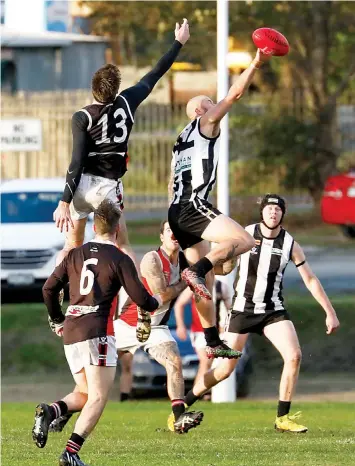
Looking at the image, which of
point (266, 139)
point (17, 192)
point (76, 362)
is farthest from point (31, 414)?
point (266, 139)

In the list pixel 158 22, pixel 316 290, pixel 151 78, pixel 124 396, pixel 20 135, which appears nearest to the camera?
pixel 151 78

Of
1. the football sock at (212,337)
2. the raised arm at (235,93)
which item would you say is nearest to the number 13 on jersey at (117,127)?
the raised arm at (235,93)

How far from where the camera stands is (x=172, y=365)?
43.1 ft

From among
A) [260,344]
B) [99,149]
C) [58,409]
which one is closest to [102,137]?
[99,149]

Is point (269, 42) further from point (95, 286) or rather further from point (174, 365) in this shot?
point (174, 365)

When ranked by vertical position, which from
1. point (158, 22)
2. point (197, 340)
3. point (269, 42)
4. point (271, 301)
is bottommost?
point (197, 340)

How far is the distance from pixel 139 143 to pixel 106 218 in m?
23.0

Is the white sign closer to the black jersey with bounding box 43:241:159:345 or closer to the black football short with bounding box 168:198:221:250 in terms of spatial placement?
the black football short with bounding box 168:198:221:250

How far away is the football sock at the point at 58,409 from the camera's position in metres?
10.4

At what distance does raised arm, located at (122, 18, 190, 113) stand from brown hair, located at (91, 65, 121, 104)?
196 mm

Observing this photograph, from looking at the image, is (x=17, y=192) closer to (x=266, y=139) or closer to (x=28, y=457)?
(x=266, y=139)

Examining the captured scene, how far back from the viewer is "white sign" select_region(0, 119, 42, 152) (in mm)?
22188

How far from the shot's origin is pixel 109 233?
A: 10.0 meters

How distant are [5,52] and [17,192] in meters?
14.2
